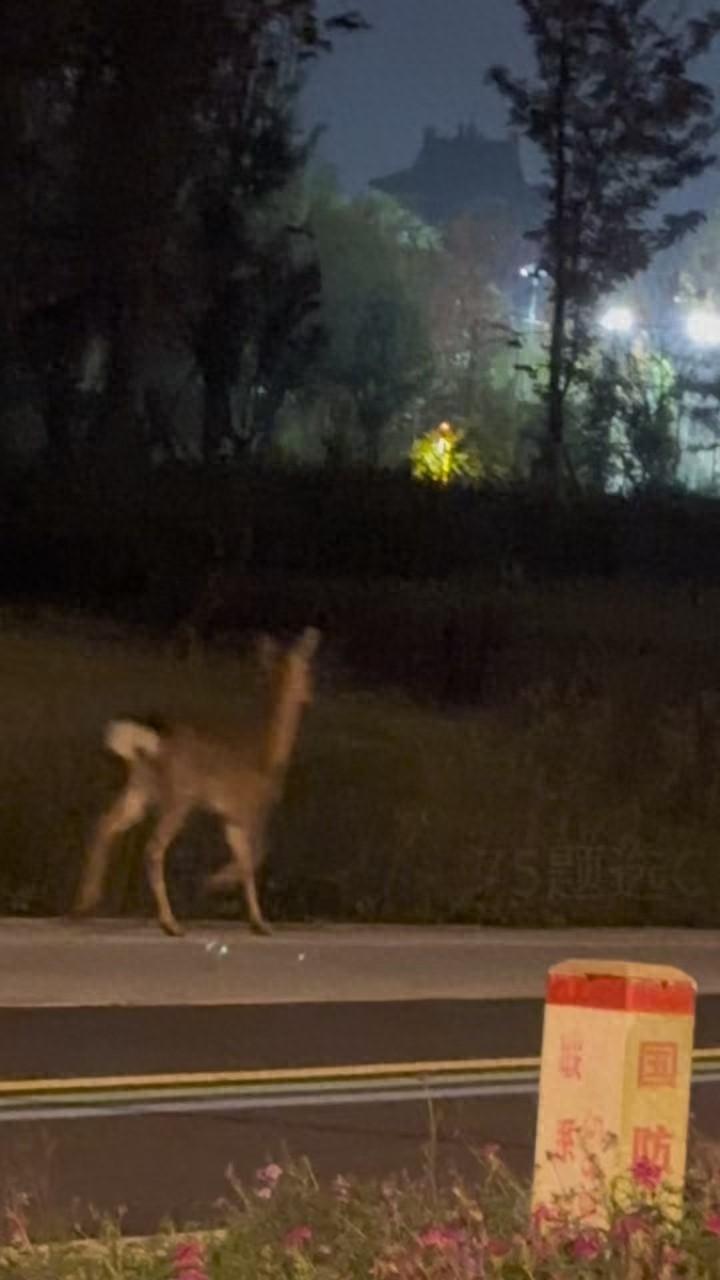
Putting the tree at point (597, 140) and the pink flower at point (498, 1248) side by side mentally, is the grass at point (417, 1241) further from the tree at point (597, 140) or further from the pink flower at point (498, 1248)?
the tree at point (597, 140)

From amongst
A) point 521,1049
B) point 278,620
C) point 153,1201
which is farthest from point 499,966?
point 278,620

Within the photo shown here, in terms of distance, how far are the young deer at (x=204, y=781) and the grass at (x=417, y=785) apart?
2.21 feet

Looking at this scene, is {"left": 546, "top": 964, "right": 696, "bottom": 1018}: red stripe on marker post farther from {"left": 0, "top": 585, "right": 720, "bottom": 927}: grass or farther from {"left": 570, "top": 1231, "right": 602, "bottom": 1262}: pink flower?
{"left": 0, "top": 585, "right": 720, "bottom": 927}: grass

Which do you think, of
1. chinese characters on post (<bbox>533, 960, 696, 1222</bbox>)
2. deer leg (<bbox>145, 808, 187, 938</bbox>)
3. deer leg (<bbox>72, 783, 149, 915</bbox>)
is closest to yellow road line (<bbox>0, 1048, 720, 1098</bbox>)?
deer leg (<bbox>145, 808, 187, 938</bbox>)

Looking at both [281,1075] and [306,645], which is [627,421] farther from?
[281,1075]

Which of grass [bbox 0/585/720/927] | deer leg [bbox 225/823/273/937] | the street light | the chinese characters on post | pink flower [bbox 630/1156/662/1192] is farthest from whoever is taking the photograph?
the street light

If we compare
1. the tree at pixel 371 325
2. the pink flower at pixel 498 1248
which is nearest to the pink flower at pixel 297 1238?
the pink flower at pixel 498 1248

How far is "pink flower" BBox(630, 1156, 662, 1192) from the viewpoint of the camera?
21.2 feet

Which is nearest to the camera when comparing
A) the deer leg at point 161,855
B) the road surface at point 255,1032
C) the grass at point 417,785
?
the road surface at point 255,1032

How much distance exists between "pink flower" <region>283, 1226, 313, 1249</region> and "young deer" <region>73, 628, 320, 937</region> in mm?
8632

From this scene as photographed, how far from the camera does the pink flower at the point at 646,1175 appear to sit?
21.2 ft

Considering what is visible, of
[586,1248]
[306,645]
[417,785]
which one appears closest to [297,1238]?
[586,1248]

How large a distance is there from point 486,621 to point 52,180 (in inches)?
301

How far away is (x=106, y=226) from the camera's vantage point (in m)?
26.5
